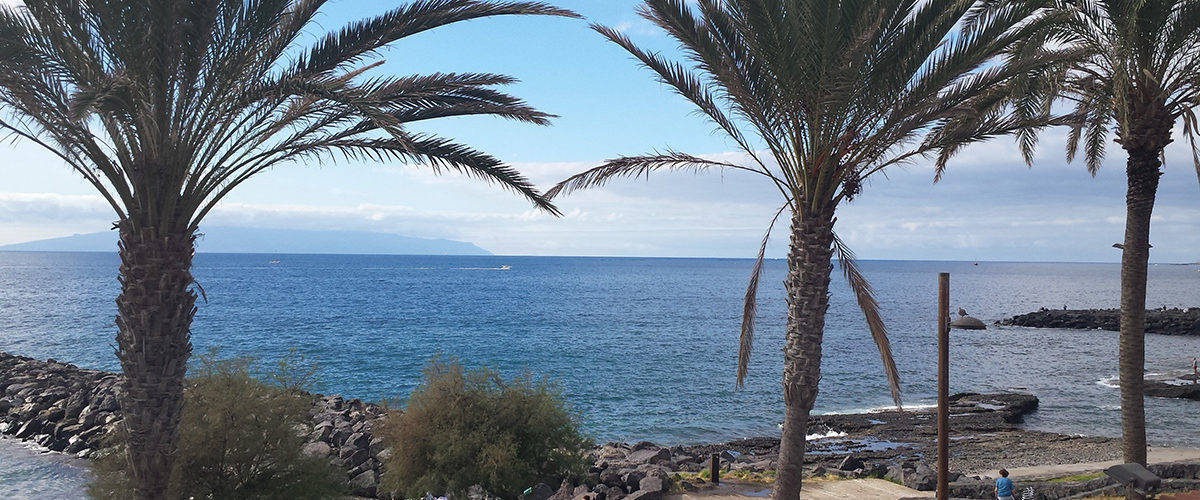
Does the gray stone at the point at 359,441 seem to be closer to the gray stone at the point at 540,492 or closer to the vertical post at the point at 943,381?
the gray stone at the point at 540,492

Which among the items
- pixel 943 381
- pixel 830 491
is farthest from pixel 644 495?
pixel 943 381

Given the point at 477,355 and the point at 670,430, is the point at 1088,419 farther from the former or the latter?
the point at 477,355

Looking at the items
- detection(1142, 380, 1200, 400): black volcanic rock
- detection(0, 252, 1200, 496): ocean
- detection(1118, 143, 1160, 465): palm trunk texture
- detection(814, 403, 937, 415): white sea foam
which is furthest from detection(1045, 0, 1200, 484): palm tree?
detection(1142, 380, 1200, 400): black volcanic rock

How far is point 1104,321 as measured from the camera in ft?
275

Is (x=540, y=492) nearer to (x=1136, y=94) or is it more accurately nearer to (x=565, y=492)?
(x=565, y=492)

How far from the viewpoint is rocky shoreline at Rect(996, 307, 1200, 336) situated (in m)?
75.1

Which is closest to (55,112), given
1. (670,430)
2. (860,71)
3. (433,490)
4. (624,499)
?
(433,490)

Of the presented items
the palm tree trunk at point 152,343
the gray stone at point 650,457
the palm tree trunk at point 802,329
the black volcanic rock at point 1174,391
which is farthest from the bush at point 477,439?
the black volcanic rock at point 1174,391

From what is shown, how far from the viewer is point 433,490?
15234 mm

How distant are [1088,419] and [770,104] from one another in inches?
1390

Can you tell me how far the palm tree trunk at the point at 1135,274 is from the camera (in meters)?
14.6

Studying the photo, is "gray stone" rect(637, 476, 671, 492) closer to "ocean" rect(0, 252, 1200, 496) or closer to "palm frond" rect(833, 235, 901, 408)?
"palm frond" rect(833, 235, 901, 408)

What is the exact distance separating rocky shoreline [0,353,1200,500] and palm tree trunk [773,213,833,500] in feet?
17.5

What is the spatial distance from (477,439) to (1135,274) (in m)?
13.4
